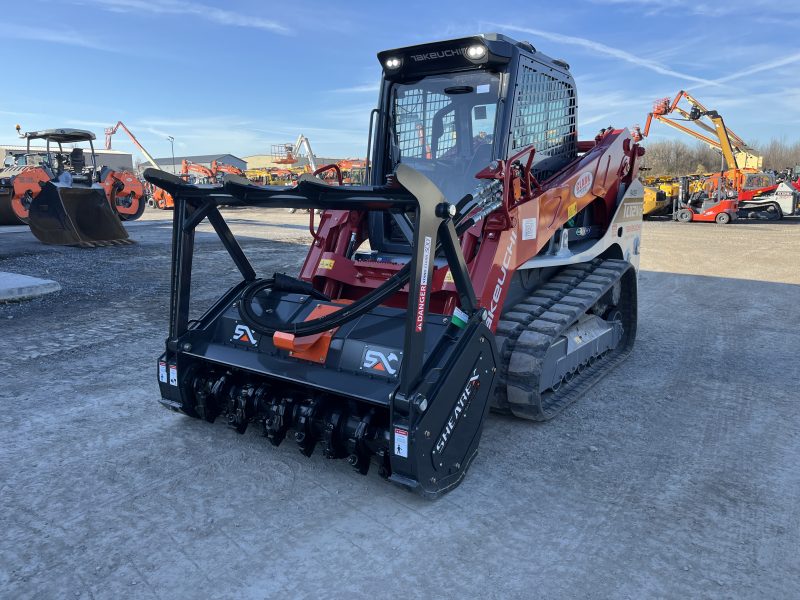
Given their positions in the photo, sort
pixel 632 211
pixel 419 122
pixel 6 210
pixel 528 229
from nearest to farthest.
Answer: pixel 528 229
pixel 419 122
pixel 632 211
pixel 6 210

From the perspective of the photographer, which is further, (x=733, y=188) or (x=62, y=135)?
(x=733, y=188)

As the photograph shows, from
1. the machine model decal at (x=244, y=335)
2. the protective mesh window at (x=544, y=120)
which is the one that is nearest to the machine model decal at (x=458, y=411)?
the machine model decal at (x=244, y=335)

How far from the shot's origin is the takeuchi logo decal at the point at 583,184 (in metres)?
4.74

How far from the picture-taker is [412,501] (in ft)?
10.3

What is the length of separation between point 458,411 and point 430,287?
0.68m

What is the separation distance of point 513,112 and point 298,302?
79.4 inches

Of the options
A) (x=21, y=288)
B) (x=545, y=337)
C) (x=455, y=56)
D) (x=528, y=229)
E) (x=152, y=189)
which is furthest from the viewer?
(x=152, y=189)

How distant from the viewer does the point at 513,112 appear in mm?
4332

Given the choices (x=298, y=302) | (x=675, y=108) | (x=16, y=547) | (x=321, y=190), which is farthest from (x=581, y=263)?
(x=675, y=108)

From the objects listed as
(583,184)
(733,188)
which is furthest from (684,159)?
(583,184)

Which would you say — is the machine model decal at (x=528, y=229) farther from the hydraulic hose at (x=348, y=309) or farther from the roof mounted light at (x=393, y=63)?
the roof mounted light at (x=393, y=63)

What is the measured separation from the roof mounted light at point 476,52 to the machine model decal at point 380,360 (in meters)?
2.19

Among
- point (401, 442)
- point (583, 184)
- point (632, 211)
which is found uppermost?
point (583, 184)

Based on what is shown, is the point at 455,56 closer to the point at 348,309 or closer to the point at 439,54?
the point at 439,54
